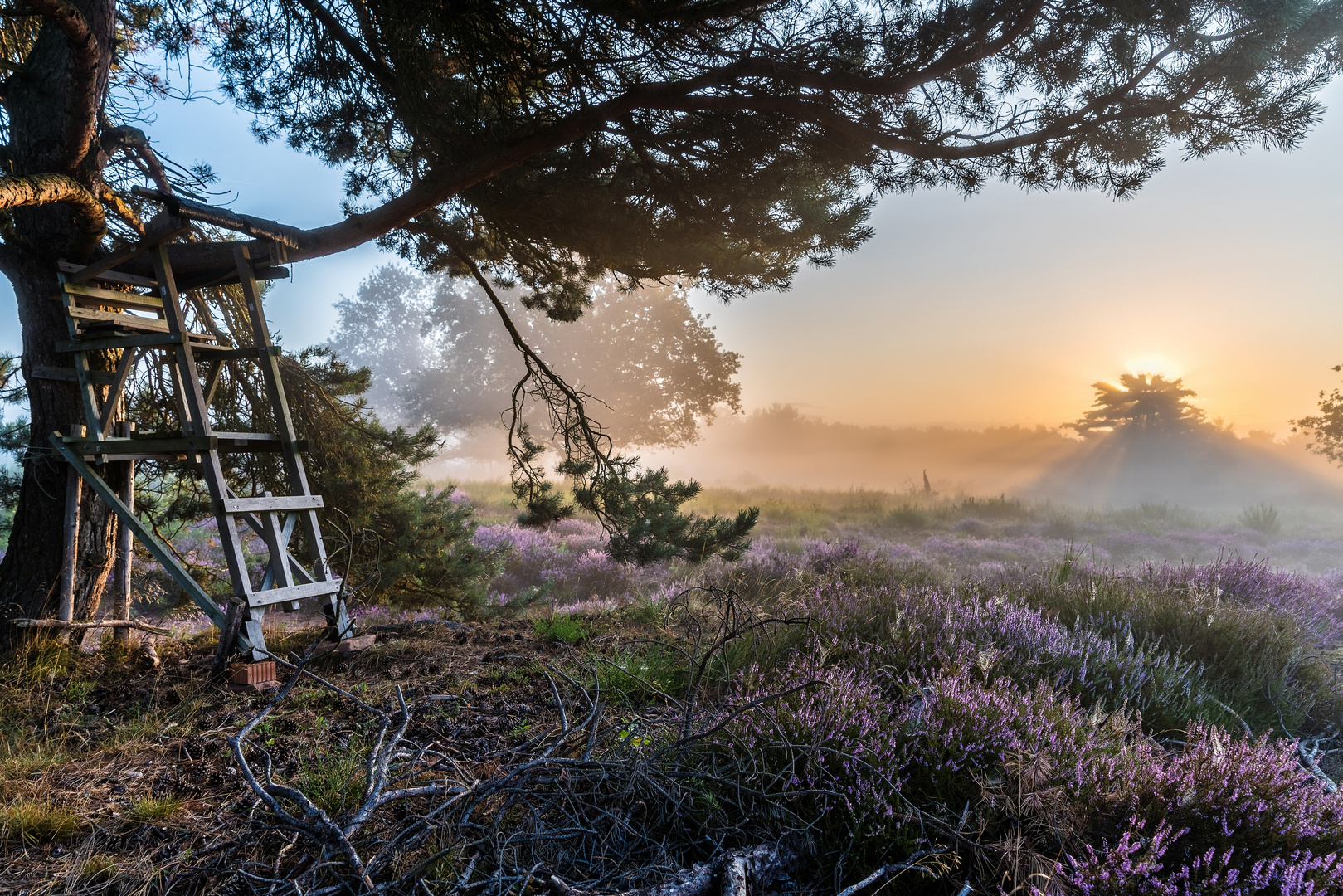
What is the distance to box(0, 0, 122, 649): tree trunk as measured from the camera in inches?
202

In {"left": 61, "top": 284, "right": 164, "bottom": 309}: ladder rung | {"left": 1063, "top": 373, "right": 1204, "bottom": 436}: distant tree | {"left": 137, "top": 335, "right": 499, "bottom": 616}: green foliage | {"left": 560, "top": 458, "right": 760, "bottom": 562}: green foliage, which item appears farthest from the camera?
{"left": 1063, "top": 373, "right": 1204, "bottom": 436}: distant tree

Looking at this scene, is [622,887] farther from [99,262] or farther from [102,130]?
[102,130]

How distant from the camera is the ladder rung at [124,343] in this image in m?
4.80

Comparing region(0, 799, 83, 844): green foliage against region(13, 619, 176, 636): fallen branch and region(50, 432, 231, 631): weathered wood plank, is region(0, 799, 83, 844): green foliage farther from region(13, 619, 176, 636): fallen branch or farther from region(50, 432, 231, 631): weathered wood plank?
region(13, 619, 176, 636): fallen branch

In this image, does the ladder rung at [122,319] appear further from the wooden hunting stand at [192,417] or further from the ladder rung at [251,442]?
the ladder rung at [251,442]

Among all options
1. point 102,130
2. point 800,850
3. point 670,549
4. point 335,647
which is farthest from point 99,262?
point 800,850

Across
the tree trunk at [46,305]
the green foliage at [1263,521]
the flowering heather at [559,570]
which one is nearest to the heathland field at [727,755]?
the tree trunk at [46,305]

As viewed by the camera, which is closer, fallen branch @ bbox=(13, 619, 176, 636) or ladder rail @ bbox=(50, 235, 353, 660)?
ladder rail @ bbox=(50, 235, 353, 660)

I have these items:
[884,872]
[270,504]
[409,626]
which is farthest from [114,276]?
[884,872]

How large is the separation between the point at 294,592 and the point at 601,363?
2675cm

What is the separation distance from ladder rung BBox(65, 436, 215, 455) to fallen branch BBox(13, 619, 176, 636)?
123cm

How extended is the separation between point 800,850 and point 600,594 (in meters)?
9.37

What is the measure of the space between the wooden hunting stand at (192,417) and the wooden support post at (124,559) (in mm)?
34

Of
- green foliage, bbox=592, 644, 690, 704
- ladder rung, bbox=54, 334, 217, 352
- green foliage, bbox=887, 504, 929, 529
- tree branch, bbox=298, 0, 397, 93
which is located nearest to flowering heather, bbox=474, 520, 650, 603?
green foliage, bbox=592, 644, 690, 704
